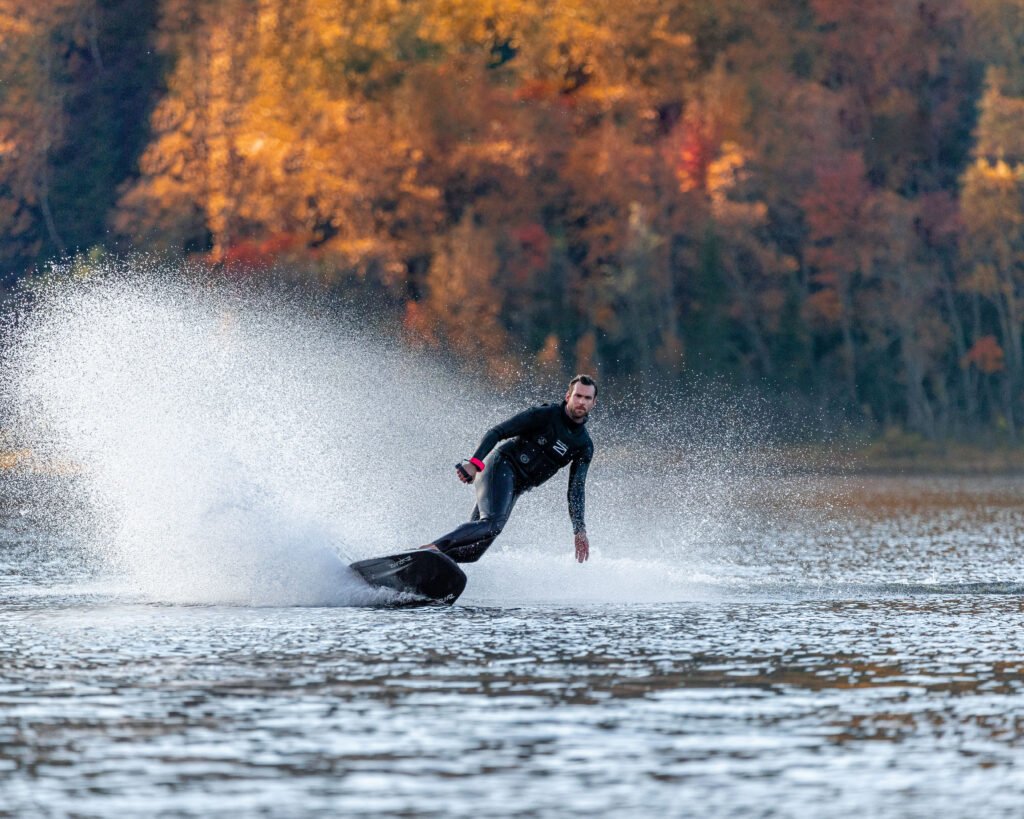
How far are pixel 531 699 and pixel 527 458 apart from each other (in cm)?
618

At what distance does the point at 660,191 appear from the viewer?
5984 cm

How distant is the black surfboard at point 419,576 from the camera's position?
55.0ft

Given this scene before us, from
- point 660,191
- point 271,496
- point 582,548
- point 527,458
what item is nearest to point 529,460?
point 527,458

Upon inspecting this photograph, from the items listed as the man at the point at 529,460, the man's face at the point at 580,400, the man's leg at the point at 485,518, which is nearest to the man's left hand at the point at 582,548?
the man at the point at 529,460

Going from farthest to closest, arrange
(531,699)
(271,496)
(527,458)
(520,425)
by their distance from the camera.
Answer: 1. (271,496)
2. (527,458)
3. (520,425)
4. (531,699)

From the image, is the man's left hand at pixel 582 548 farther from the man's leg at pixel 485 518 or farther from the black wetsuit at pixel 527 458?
the man's leg at pixel 485 518

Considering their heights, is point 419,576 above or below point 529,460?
below

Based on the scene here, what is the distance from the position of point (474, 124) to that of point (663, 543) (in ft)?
118

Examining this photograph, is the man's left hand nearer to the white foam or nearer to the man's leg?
the man's leg

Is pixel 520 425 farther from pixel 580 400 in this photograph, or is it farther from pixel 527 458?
pixel 580 400

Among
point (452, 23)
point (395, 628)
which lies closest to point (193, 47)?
point (452, 23)

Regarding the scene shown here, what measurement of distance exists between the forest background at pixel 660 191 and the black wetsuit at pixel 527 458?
39267 mm

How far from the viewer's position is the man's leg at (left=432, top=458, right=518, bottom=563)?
684 inches

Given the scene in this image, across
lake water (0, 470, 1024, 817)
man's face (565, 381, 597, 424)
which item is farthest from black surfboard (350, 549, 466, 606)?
man's face (565, 381, 597, 424)
